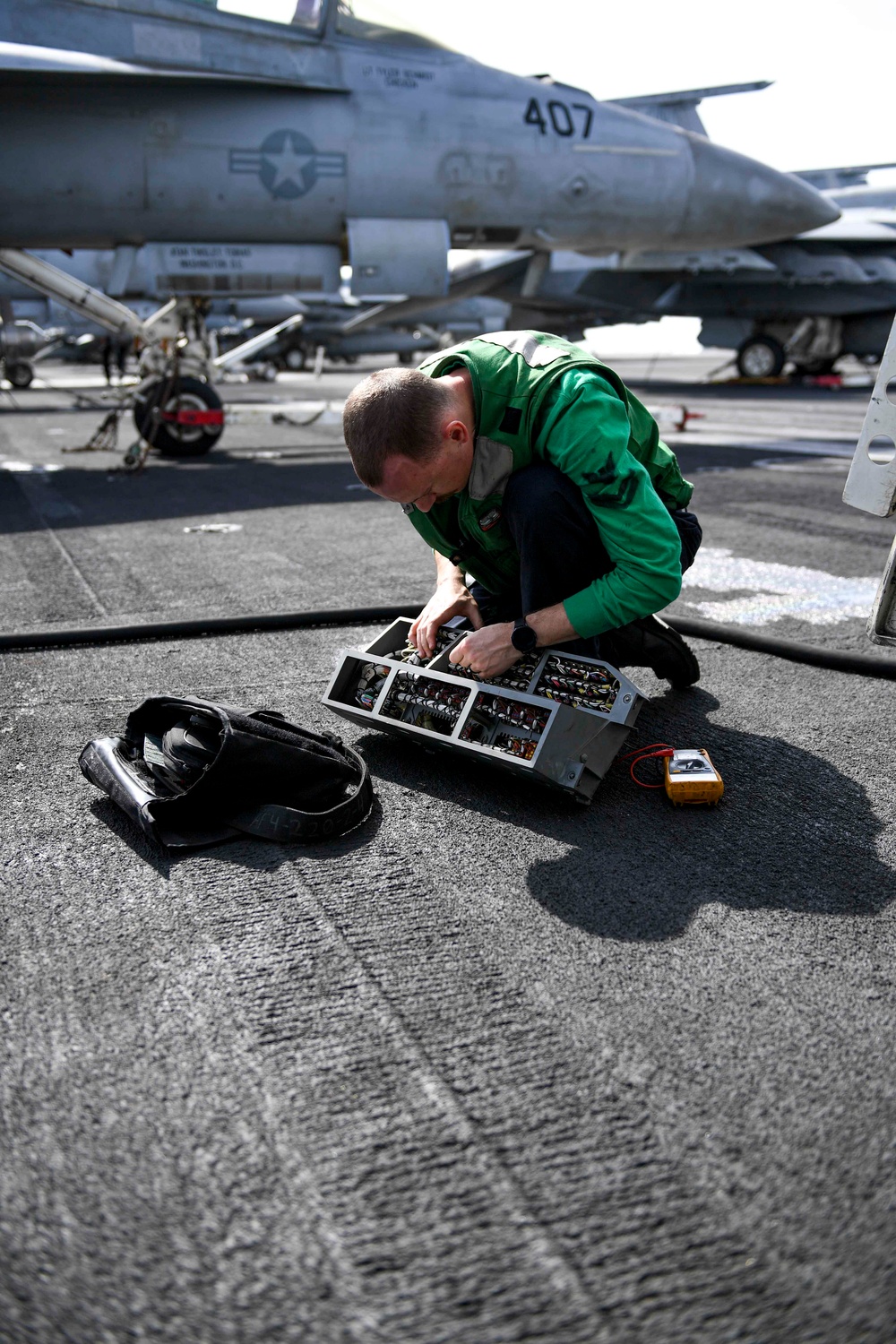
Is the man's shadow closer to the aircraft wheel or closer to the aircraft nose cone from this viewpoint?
the aircraft nose cone

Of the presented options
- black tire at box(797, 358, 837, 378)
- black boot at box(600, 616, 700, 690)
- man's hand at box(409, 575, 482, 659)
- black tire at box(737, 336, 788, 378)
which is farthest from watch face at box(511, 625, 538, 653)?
black tire at box(797, 358, 837, 378)

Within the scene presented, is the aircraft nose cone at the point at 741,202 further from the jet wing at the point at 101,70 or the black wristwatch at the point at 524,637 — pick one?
the black wristwatch at the point at 524,637

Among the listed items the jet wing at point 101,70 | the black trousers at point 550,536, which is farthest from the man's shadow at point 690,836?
the jet wing at point 101,70

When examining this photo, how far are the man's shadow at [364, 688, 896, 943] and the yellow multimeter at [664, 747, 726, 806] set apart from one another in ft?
0.12

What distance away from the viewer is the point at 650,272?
19.7 metres

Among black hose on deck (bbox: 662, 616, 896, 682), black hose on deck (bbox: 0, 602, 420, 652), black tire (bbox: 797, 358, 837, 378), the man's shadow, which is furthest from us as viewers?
black tire (bbox: 797, 358, 837, 378)

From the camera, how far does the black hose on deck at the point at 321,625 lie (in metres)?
3.22

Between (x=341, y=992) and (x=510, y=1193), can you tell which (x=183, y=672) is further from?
(x=510, y=1193)

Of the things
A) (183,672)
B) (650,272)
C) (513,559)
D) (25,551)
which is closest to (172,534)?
(25,551)

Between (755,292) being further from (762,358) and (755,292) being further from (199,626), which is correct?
(199,626)

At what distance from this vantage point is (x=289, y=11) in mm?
8039

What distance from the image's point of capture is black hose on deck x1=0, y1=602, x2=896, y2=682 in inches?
127

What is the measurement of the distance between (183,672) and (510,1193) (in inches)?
87.4

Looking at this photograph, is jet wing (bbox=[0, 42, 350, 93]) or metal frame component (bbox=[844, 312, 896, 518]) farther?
jet wing (bbox=[0, 42, 350, 93])
